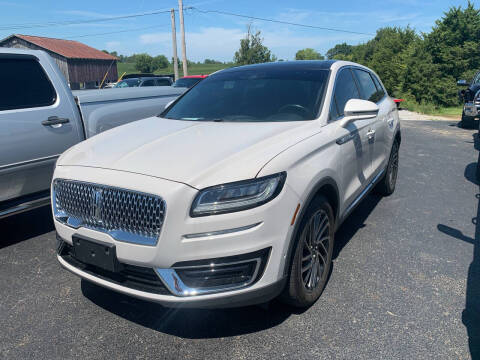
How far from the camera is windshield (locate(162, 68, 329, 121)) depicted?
3256 mm

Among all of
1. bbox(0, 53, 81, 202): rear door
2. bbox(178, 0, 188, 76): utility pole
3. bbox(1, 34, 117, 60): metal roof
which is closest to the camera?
bbox(0, 53, 81, 202): rear door

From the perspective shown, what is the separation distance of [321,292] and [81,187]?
6.19ft

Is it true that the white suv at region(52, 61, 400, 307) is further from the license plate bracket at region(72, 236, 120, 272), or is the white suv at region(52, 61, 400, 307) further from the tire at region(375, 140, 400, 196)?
the tire at region(375, 140, 400, 196)

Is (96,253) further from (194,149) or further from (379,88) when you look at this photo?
(379,88)

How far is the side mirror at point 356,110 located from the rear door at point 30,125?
2839 mm

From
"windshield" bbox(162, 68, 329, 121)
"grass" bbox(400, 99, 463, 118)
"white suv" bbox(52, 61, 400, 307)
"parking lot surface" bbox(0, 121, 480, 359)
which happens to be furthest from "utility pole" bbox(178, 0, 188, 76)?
"white suv" bbox(52, 61, 400, 307)

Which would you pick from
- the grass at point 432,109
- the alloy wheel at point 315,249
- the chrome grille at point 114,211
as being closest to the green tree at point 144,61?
the grass at point 432,109

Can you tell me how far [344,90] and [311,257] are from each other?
178cm

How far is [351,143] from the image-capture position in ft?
10.9

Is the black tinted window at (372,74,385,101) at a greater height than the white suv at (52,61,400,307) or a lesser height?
greater

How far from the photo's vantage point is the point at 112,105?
15.7ft

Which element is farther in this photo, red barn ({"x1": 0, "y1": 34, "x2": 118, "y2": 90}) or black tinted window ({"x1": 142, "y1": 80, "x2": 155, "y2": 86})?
red barn ({"x1": 0, "y1": 34, "x2": 118, "y2": 90})

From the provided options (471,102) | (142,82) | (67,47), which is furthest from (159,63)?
(471,102)

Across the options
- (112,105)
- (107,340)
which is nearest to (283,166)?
(107,340)
